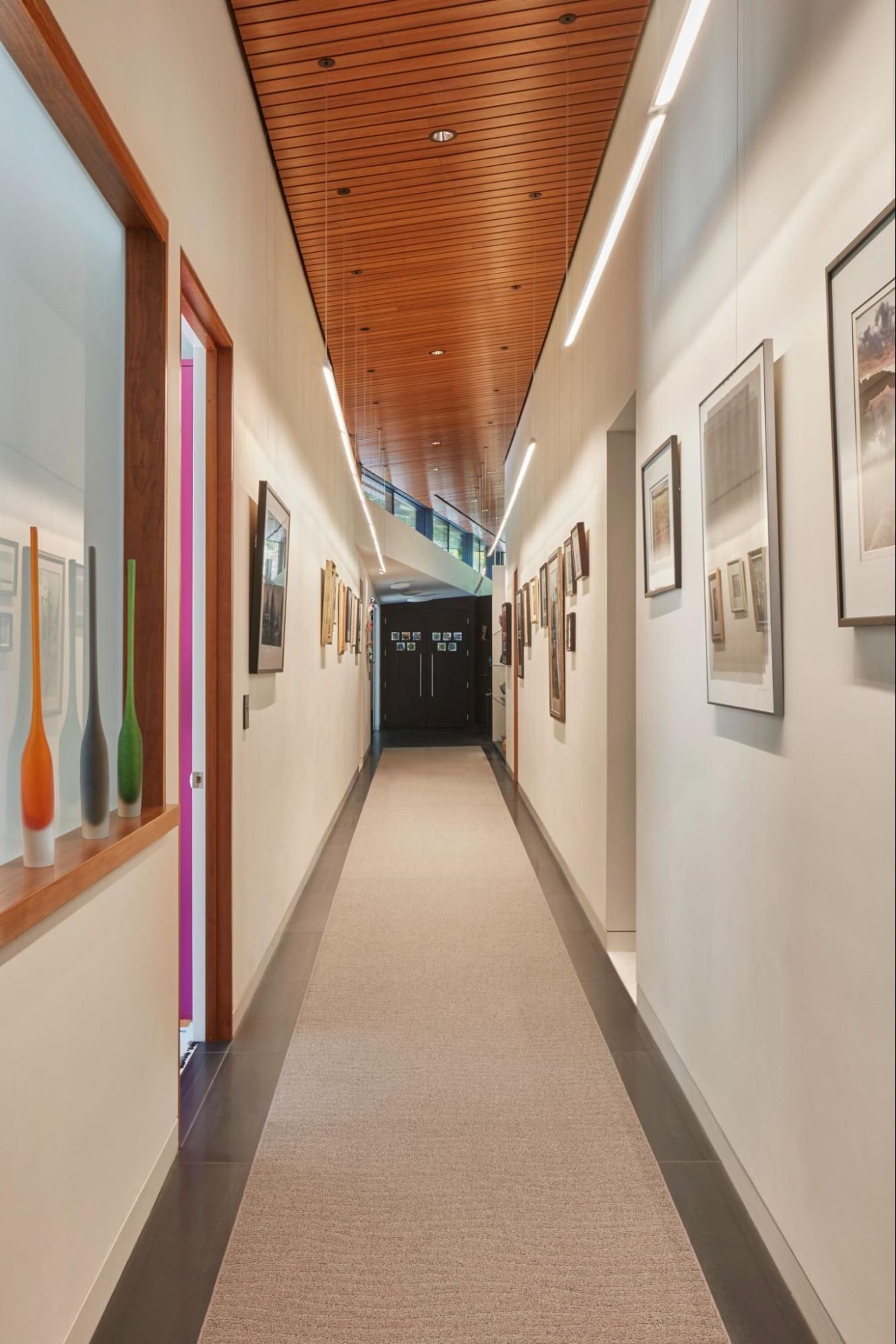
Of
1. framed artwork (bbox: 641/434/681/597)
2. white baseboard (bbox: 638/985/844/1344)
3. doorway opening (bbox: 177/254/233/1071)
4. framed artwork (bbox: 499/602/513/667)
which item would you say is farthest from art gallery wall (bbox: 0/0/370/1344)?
framed artwork (bbox: 499/602/513/667)

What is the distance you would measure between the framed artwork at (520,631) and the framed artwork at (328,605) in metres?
2.47

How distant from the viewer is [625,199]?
2627 mm

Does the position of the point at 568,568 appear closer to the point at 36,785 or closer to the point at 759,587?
the point at 759,587

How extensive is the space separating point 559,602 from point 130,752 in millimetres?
4454

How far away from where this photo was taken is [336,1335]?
190cm

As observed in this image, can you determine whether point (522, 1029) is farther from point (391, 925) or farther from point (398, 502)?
point (398, 502)

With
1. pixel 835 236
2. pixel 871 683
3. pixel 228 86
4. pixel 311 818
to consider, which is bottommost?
pixel 311 818

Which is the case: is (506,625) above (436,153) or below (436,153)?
below

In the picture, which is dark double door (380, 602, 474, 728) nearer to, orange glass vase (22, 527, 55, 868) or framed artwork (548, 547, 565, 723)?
framed artwork (548, 547, 565, 723)

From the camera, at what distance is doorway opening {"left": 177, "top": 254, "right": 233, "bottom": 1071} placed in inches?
136

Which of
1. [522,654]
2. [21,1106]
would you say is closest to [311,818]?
[522,654]

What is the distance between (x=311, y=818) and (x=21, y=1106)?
4734 mm

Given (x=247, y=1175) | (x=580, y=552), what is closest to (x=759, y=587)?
(x=247, y=1175)

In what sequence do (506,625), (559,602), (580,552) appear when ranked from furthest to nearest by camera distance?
1. (506,625)
2. (559,602)
3. (580,552)
